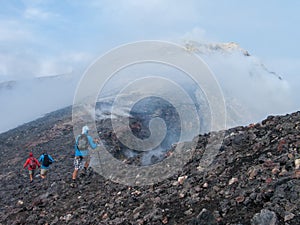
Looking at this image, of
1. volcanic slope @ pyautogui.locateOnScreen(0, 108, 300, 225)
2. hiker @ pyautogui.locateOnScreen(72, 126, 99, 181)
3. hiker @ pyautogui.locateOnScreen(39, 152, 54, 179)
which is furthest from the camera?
hiker @ pyautogui.locateOnScreen(39, 152, 54, 179)

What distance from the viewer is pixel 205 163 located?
9.91 metres

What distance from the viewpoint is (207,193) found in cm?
799

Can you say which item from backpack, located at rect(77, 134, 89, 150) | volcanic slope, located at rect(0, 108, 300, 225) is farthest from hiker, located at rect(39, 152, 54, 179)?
backpack, located at rect(77, 134, 89, 150)

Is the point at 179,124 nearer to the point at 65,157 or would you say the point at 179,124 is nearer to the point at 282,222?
the point at 65,157

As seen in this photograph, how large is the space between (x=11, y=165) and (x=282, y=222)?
62.4 ft

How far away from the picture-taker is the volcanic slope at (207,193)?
21.7ft

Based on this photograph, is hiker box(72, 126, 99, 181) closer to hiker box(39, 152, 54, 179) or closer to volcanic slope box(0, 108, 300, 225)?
volcanic slope box(0, 108, 300, 225)

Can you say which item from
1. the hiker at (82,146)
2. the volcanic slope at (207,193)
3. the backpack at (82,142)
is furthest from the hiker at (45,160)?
the backpack at (82,142)

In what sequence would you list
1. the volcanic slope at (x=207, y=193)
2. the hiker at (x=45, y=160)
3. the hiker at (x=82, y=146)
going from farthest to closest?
1. the hiker at (x=45, y=160)
2. the hiker at (x=82, y=146)
3. the volcanic slope at (x=207, y=193)

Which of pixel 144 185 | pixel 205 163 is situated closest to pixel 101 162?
pixel 144 185

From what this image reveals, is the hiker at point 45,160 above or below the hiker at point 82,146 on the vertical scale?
below

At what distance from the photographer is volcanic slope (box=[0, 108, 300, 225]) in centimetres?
662

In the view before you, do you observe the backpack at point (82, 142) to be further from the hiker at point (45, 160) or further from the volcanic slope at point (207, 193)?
the hiker at point (45, 160)

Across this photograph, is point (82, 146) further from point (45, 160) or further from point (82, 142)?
point (45, 160)
